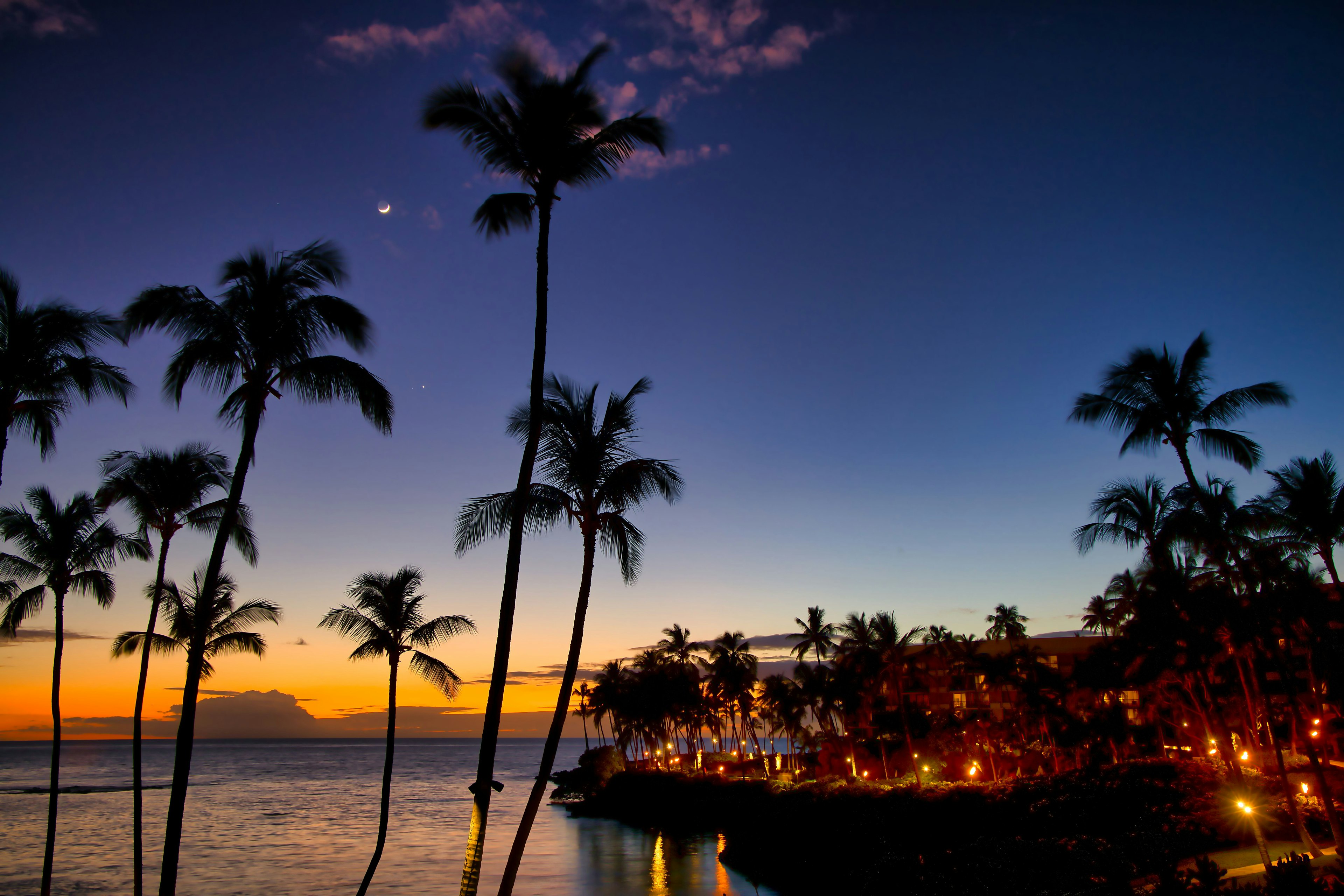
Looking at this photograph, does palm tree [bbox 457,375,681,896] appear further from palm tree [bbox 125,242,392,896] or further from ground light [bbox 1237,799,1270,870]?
ground light [bbox 1237,799,1270,870]

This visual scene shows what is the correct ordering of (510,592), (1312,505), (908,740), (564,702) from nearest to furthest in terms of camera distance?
(510,592), (564,702), (1312,505), (908,740)

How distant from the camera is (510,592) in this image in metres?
10.0

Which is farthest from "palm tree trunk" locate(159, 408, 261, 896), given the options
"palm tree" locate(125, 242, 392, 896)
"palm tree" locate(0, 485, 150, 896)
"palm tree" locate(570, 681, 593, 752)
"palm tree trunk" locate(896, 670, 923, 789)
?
"palm tree" locate(570, 681, 593, 752)

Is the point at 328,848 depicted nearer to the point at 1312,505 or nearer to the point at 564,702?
the point at 564,702

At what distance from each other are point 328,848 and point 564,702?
138 ft

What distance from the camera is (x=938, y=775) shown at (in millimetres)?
44188

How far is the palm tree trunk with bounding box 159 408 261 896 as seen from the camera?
941 centimetres

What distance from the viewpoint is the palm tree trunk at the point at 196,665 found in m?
9.41

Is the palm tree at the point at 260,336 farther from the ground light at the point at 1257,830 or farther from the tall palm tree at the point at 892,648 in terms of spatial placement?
the tall palm tree at the point at 892,648

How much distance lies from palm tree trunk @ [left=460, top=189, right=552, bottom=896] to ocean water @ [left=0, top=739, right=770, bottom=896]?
70.4 feet

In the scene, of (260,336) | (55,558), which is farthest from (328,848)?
(260,336)

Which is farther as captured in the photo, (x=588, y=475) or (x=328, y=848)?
(x=328, y=848)

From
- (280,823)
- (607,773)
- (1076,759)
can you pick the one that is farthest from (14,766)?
(1076,759)

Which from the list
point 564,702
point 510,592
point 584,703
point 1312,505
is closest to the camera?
point 510,592
